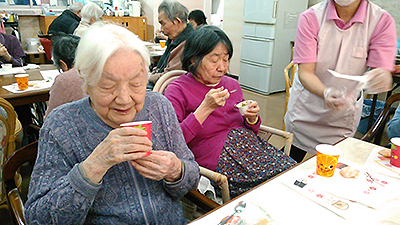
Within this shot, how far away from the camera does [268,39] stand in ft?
17.6

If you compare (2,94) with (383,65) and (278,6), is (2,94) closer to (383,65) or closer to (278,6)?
(383,65)

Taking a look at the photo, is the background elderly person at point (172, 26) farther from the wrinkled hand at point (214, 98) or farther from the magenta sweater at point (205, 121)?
the wrinkled hand at point (214, 98)

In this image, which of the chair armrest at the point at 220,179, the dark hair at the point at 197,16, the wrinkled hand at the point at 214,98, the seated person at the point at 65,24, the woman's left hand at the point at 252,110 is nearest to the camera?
the chair armrest at the point at 220,179

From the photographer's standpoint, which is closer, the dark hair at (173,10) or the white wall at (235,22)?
the dark hair at (173,10)

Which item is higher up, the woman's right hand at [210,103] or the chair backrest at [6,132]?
the woman's right hand at [210,103]

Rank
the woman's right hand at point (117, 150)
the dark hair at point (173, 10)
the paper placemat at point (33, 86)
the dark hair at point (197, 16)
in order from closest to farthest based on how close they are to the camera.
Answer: the woman's right hand at point (117, 150) < the paper placemat at point (33, 86) < the dark hair at point (173, 10) < the dark hair at point (197, 16)

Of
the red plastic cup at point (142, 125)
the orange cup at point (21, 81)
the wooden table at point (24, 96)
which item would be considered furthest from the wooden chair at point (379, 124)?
the orange cup at point (21, 81)

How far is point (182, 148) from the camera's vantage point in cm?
128

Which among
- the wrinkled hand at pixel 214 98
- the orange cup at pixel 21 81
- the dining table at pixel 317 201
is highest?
the wrinkled hand at pixel 214 98

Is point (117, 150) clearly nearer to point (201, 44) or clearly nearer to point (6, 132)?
point (201, 44)

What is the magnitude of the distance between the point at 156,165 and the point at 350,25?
1.35 meters

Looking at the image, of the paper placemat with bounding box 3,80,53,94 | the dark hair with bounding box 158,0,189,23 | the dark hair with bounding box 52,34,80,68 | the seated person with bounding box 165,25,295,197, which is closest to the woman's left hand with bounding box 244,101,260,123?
the seated person with bounding box 165,25,295,197

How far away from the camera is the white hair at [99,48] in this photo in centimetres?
102

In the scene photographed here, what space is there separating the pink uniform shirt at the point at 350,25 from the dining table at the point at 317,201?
0.65 metres
